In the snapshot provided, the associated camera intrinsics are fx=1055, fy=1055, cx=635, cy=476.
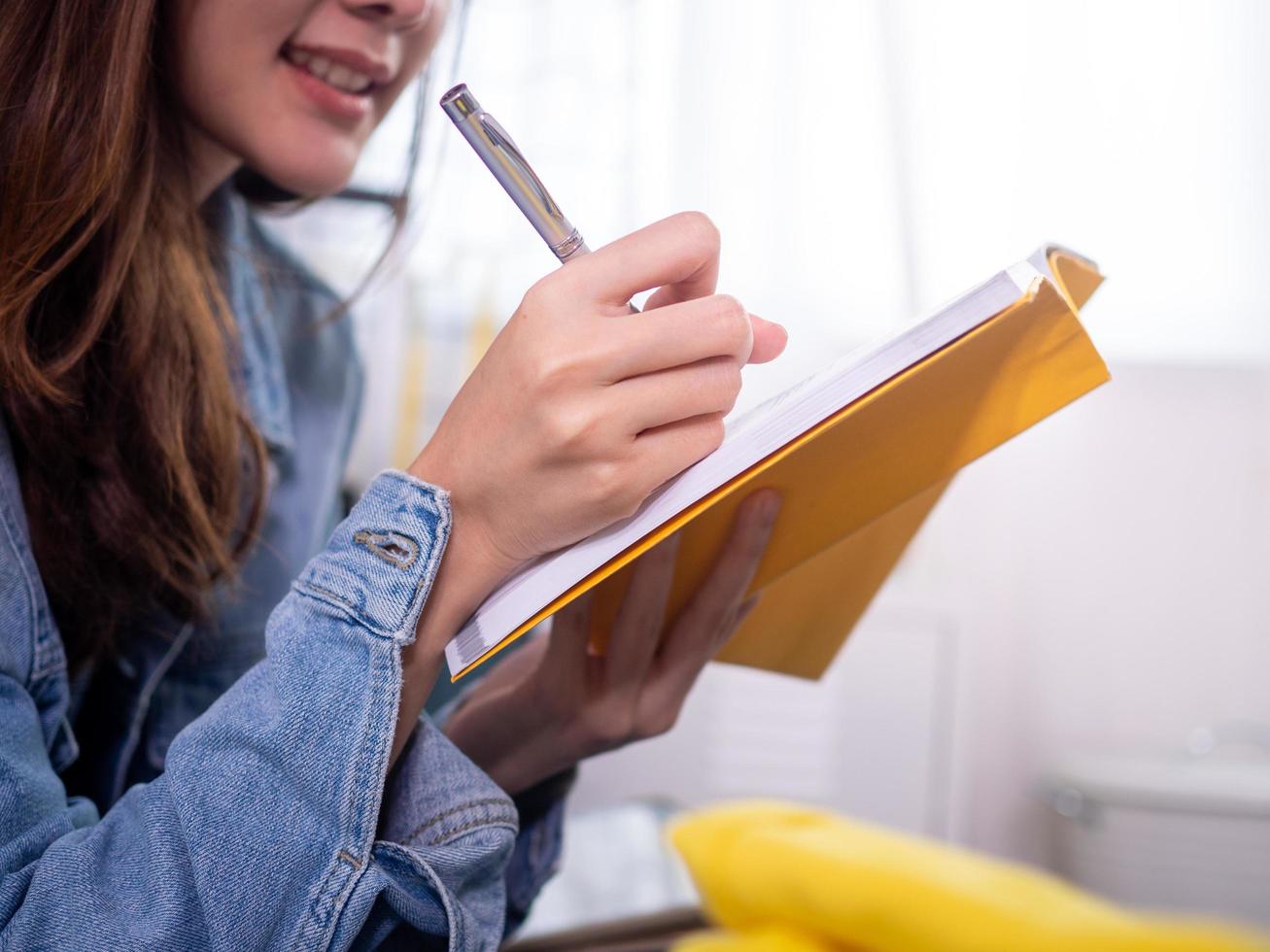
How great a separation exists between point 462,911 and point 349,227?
1.24m

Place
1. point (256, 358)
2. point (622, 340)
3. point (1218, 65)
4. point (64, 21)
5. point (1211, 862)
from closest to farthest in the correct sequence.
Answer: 1. point (622, 340)
2. point (64, 21)
3. point (256, 358)
4. point (1211, 862)
5. point (1218, 65)

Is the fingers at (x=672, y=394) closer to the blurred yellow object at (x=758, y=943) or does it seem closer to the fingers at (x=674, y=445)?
the fingers at (x=674, y=445)

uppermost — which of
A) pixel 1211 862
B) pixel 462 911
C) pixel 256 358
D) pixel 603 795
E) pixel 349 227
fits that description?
pixel 349 227

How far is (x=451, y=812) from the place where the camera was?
1.44ft

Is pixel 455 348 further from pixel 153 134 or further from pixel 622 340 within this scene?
pixel 622 340

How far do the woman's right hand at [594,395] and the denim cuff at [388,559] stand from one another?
0.05ft

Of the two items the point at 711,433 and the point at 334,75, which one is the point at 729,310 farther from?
the point at 334,75

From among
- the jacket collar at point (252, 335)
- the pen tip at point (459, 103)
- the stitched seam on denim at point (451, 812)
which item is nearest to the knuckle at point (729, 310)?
the pen tip at point (459, 103)

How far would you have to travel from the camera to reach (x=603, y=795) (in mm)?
1472

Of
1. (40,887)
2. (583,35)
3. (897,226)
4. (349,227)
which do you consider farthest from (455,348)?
(40,887)

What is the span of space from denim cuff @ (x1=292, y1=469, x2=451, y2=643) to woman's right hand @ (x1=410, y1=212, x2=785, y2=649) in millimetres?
16

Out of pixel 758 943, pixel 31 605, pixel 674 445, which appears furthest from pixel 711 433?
pixel 31 605

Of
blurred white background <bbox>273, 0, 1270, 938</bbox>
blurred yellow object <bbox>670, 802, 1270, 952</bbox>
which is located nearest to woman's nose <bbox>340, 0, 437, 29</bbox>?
blurred yellow object <bbox>670, 802, 1270, 952</bbox>

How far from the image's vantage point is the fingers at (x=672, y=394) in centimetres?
37
